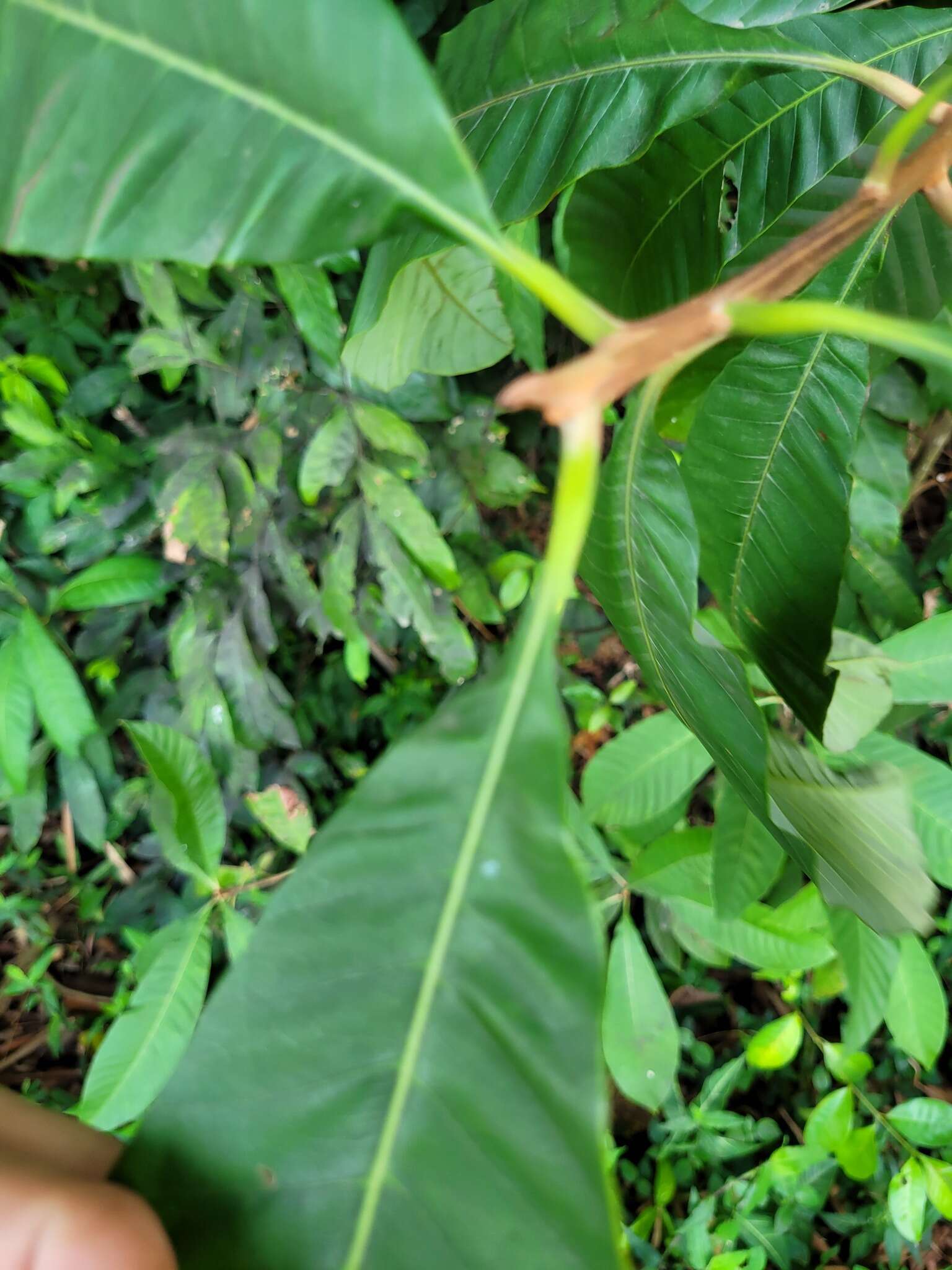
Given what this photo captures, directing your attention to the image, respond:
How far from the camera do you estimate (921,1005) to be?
40.4 inches

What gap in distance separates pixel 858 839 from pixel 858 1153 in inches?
33.0

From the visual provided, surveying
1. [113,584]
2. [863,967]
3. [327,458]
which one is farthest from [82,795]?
[863,967]

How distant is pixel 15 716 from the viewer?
4.47 feet

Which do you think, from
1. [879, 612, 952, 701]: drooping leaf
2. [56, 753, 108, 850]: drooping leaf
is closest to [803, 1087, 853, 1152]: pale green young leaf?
[879, 612, 952, 701]: drooping leaf

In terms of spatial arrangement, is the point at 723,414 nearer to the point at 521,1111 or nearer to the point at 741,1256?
the point at 521,1111

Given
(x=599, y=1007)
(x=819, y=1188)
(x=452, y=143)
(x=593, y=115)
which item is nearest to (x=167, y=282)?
(x=593, y=115)

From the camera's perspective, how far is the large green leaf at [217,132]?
33cm

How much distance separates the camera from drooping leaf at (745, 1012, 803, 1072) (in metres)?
1.12

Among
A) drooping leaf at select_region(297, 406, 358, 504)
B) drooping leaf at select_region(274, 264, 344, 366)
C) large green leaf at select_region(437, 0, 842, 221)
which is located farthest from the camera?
drooping leaf at select_region(297, 406, 358, 504)

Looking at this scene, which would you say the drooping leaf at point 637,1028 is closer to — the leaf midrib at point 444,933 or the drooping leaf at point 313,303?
the leaf midrib at point 444,933

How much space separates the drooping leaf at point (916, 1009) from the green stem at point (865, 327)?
946mm

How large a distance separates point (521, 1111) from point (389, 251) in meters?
0.53

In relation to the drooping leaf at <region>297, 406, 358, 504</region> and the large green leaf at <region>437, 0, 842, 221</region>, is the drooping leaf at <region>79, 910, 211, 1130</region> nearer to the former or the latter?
the drooping leaf at <region>297, 406, 358, 504</region>

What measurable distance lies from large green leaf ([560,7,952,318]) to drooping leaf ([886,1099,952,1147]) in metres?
1.13
